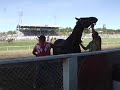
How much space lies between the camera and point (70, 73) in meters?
3.70

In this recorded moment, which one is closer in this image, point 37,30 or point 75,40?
point 75,40

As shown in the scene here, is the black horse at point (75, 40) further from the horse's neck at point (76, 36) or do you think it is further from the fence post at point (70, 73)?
the fence post at point (70, 73)

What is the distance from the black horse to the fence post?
4.14m

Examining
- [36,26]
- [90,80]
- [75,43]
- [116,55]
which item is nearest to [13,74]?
[90,80]

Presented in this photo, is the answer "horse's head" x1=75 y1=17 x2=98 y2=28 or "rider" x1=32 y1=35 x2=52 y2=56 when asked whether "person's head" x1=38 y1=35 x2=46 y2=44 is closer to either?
"rider" x1=32 y1=35 x2=52 y2=56

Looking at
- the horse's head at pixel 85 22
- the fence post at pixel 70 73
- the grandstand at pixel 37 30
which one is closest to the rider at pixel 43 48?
the horse's head at pixel 85 22

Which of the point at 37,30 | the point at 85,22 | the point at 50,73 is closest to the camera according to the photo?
the point at 50,73

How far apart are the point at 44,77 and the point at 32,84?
7.6 inches

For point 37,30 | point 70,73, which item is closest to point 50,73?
point 70,73

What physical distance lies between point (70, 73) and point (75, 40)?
171 inches

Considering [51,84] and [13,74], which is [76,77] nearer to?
[51,84]

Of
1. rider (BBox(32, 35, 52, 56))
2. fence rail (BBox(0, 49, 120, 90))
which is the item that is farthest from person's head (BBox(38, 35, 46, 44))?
fence rail (BBox(0, 49, 120, 90))

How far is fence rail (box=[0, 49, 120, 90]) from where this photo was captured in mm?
3605

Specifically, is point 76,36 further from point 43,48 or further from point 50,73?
point 50,73
